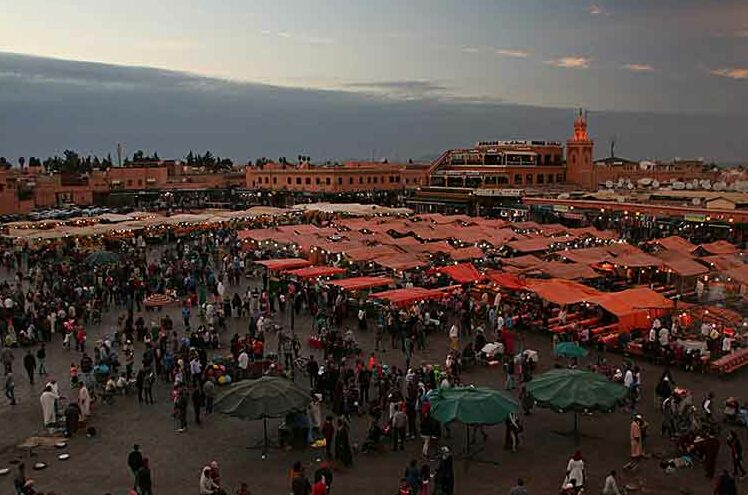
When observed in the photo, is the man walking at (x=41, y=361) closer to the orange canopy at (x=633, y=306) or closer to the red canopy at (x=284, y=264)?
the red canopy at (x=284, y=264)

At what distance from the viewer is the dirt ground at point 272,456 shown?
9.86 metres

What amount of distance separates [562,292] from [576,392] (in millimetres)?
8178

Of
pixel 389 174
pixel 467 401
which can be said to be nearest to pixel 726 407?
pixel 467 401

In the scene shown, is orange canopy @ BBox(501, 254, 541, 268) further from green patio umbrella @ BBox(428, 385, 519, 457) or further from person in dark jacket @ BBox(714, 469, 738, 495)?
person in dark jacket @ BBox(714, 469, 738, 495)

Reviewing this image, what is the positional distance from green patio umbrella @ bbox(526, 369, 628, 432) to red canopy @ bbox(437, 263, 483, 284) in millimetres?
10067

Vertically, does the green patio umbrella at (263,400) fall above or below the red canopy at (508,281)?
below

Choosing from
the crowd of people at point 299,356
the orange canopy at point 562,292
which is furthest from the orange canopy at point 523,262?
the orange canopy at point 562,292

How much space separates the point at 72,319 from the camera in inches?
731

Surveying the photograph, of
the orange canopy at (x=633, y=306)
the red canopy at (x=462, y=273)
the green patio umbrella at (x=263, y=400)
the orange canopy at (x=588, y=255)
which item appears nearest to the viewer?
the green patio umbrella at (x=263, y=400)

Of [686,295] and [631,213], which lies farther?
[631,213]

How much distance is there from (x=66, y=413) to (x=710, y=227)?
32.7 meters

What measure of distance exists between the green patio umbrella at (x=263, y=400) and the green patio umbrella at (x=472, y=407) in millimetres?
2131

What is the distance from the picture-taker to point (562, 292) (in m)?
18.6

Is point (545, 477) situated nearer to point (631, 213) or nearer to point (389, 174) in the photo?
point (631, 213)
